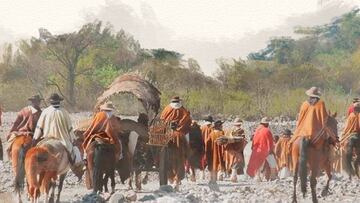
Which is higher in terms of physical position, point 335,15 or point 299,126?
point 335,15

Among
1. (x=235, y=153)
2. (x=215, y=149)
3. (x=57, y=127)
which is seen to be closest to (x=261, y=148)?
(x=235, y=153)

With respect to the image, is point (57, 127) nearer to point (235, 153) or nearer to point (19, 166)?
point (19, 166)

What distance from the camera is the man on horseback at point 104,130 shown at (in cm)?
1427

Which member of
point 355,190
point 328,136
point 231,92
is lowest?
point 355,190

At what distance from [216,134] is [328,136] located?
4.84 m

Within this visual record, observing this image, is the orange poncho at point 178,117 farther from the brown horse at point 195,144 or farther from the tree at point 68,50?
the tree at point 68,50

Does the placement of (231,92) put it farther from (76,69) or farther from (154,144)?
(154,144)

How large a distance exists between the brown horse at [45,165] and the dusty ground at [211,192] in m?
0.93

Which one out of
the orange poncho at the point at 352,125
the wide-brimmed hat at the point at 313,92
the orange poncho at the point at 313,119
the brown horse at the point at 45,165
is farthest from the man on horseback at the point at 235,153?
the brown horse at the point at 45,165

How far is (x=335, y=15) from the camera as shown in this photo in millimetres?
52938

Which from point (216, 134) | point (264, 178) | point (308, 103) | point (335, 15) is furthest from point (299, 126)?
point (335, 15)

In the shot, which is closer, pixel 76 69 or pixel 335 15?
pixel 76 69

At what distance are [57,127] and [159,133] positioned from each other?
251 cm

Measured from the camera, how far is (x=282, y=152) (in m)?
20.3
